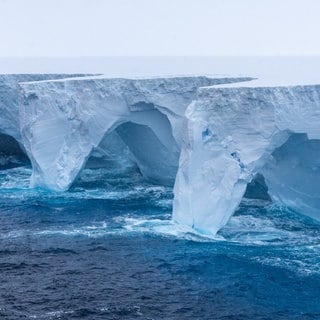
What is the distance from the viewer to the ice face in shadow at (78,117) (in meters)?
20.3

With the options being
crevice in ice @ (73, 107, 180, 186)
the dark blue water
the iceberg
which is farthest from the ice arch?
the iceberg

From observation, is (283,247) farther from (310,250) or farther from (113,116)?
(113,116)

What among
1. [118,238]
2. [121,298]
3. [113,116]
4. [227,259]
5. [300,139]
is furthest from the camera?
[113,116]

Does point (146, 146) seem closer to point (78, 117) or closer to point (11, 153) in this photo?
point (78, 117)

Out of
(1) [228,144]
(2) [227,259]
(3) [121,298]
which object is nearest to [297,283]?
(2) [227,259]

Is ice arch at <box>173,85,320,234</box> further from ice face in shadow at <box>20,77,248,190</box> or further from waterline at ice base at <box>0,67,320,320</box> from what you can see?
ice face in shadow at <box>20,77,248,190</box>

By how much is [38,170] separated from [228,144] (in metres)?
7.86

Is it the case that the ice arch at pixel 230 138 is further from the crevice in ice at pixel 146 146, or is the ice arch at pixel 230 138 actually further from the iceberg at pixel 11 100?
A: the iceberg at pixel 11 100

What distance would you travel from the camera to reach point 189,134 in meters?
16.1

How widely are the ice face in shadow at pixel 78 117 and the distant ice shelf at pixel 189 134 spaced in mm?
36

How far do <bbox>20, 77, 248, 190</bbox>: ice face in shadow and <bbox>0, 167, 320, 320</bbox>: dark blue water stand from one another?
1.47 meters

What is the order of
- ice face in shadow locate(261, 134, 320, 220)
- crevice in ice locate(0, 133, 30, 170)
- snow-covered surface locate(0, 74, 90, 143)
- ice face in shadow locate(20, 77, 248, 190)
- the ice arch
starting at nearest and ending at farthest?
the ice arch → ice face in shadow locate(261, 134, 320, 220) → ice face in shadow locate(20, 77, 248, 190) → snow-covered surface locate(0, 74, 90, 143) → crevice in ice locate(0, 133, 30, 170)

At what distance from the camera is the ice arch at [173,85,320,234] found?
1580cm

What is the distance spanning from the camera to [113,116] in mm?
20375
